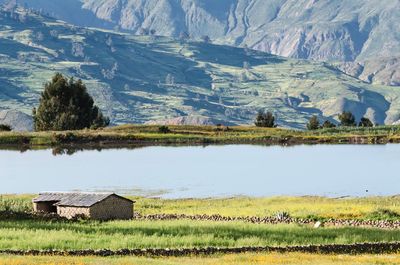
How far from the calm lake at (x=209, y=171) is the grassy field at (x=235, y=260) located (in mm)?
56604

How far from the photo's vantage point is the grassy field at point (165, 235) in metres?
51.7

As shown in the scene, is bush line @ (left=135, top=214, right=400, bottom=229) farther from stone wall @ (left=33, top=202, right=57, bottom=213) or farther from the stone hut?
stone wall @ (left=33, top=202, right=57, bottom=213)

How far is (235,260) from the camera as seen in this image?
1802 inches

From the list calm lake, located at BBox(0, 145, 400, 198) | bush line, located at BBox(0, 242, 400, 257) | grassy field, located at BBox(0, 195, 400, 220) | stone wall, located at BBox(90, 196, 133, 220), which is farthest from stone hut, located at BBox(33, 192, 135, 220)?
calm lake, located at BBox(0, 145, 400, 198)

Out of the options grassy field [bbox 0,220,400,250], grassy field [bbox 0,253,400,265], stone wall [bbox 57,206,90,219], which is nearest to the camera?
grassy field [bbox 0,253,400,265]

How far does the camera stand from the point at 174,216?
73.5 metres

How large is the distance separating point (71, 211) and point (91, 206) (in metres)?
2.66

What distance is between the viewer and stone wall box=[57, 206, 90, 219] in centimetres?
6962

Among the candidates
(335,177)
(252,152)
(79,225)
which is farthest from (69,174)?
(79,225)

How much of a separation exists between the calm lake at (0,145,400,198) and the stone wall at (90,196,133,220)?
3316 cm

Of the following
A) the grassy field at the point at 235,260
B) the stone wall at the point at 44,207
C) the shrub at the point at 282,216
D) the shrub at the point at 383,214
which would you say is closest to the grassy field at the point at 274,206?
the shrub at the point at 383,214

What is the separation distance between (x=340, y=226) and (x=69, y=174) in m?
78.5

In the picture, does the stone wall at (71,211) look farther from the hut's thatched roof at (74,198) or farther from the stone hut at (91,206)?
the hut's thatched roof at (74,198)

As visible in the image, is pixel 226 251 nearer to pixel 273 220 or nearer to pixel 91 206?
pixel 273 220
